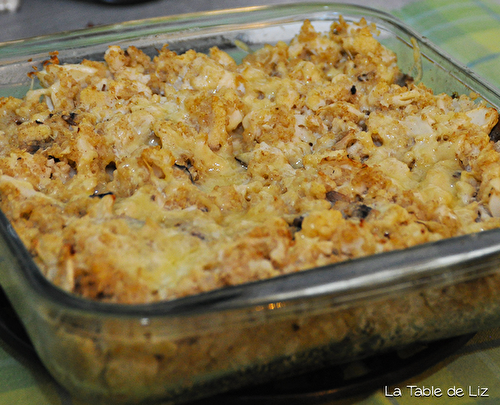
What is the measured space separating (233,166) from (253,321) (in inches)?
20.6

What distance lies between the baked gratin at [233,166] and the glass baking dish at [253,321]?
67 millimetres

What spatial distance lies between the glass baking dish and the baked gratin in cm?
7

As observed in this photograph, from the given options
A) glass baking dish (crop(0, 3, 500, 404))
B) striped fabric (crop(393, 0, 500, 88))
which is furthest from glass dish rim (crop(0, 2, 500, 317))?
striped fabric (crop(393, 0, 500, 88))

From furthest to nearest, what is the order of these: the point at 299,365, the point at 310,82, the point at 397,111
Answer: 1. the point at 310,82
2. the point at 397,111
3. the point at 299,365

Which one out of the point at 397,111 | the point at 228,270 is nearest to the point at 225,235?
the point at 228,270

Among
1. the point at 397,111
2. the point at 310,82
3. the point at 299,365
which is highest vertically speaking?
the point at 310,82

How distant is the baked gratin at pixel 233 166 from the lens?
0.85 m

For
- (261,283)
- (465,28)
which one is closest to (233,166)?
(261,283)

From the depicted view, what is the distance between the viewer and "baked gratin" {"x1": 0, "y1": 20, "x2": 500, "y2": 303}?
85cm

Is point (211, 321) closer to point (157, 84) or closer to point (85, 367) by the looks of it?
point (85, 367)

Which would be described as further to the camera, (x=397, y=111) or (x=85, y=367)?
(x=397, y=111)

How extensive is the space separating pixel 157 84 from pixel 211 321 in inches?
33.6

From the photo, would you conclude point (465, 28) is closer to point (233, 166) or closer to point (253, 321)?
point (233, 166)

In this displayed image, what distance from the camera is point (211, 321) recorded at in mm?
728
